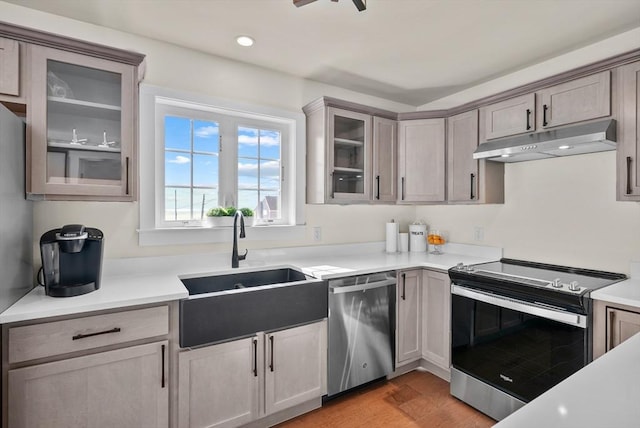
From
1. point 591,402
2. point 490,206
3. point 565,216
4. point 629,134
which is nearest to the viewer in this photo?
point 591,402

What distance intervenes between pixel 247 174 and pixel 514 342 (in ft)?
7.11

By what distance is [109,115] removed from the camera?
1.84 metres

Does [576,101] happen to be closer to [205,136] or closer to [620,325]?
[620,325]

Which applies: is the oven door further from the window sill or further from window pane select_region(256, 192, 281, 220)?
window pane select_region(256, 192, 281, 220)

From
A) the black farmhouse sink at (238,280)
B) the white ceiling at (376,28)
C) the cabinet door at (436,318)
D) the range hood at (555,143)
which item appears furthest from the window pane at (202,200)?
the range hood at (555,143)

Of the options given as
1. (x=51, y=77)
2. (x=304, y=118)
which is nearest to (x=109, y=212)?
(x=51, y=77)

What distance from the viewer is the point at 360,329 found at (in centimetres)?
235

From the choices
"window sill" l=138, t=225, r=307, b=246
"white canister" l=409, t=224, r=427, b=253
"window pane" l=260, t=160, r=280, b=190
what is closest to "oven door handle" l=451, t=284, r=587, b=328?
"white canister" l=409, t=224, r=427, b=253

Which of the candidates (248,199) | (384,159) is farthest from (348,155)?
(248,199)

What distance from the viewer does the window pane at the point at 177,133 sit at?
7.75ft

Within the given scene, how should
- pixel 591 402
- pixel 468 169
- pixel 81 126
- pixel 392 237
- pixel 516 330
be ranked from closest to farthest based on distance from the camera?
pixel 591 402 → pixel 81 126 → pixel 516 330 → pixel 468 169 → pixel 392 237

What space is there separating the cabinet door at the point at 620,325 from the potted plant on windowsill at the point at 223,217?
7.28ft

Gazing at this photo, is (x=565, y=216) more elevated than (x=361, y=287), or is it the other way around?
(x=565, y=216)

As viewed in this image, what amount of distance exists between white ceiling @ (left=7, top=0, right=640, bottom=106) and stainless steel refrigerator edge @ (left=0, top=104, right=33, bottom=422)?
34.6 inches
